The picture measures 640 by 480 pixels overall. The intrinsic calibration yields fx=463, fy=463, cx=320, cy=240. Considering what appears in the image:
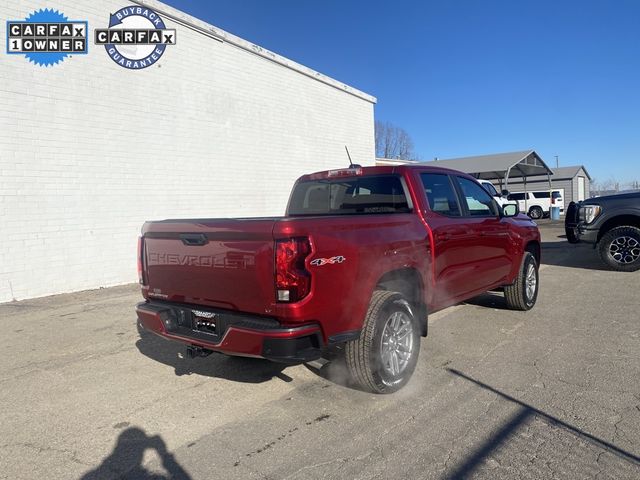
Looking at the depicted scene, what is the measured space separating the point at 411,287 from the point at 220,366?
2054 millimetres

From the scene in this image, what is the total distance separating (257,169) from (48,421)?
30.7 feet

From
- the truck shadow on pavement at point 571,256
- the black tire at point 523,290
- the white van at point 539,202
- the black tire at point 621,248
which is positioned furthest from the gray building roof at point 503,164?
the black tire at point 523,290

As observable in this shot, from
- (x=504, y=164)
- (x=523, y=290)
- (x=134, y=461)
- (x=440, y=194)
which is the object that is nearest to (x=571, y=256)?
(x=523, y=290)

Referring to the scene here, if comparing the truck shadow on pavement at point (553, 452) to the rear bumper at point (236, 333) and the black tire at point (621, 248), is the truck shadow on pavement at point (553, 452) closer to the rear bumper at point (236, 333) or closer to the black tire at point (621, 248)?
the rear bumper at point (236, 333)

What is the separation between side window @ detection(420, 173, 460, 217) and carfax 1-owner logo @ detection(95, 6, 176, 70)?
295 inches

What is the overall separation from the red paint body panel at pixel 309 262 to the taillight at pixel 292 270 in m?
0.04

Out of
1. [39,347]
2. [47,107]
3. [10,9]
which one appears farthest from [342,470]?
[10,9]

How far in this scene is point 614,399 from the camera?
11.7 feet

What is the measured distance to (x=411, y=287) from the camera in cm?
419

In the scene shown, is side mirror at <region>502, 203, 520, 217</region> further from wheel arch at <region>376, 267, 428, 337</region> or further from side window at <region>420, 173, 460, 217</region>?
wheel arch at <region>376, 267, 428, 337</region>

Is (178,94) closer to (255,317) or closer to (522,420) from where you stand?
(255,317)

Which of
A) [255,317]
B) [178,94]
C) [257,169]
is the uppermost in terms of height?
[178,94]

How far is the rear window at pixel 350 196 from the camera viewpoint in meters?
4.52

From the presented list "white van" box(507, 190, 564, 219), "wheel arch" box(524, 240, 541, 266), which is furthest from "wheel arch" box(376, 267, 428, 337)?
"white van" box(507, 190, 564, 219)
